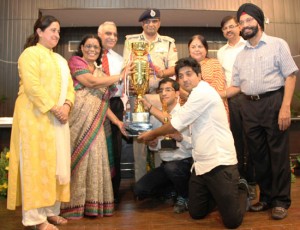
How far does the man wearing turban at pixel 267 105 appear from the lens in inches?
82.2

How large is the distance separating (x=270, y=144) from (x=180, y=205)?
0.82 m

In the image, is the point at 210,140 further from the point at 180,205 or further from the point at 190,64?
the point at 180,205

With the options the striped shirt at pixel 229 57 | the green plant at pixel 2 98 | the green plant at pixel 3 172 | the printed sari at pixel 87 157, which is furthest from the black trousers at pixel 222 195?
the green plant at pixel 2 98

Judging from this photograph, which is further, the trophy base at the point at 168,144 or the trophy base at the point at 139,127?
the trophy base at the point at 168,144

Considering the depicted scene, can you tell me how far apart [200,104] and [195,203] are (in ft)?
2.32

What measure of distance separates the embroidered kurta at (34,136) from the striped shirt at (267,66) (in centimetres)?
140

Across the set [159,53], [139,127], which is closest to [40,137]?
[139,127]

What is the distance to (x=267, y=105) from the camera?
212cm

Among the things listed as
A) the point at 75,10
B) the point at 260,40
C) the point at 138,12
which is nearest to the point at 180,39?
the point at 138,12

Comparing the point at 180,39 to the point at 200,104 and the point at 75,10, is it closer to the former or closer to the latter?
the point at 75,10

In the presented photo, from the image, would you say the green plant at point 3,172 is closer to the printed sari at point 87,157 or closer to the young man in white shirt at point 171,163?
the printed sari at point 87,157

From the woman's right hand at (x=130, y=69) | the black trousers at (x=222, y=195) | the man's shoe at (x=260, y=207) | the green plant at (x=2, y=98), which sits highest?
the green plant at (x=2, y=98)

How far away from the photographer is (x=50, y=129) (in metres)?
1.88

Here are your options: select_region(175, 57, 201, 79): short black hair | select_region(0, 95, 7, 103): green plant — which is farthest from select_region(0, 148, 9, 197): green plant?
select_region(175, 57, 201, 79): short black hair
